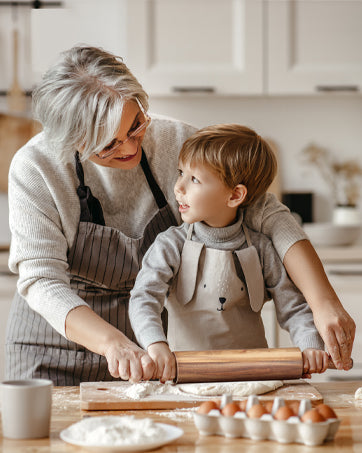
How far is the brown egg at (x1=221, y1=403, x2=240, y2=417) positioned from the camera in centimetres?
104

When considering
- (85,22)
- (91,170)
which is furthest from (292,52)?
(91,170)

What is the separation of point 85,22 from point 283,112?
1071mm

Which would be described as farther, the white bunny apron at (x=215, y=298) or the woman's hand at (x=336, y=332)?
the white bunny apron at (x=215, y=298)

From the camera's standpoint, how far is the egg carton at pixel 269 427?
1002 mm

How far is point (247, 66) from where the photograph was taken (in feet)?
10.8

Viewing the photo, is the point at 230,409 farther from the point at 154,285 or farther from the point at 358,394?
the point at 154,285

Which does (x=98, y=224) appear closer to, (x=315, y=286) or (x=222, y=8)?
(x=315, y=286)

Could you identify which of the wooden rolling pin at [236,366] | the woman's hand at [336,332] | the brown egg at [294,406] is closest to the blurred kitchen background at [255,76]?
the woman's hand at [336,332]

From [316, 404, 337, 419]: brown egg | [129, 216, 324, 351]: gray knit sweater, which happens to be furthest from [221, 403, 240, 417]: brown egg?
[129, 216, 324, 351]: gray knit sweater

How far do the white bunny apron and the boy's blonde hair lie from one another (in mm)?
153

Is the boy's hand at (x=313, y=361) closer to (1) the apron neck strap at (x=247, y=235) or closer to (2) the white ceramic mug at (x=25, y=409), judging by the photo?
(1) the apron neck strap at (x=247, y=235)

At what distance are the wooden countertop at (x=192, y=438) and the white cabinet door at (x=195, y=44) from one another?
7.26 feet

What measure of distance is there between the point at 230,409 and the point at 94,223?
2.34ft

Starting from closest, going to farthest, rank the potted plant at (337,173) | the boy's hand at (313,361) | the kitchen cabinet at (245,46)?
the boy's hand at (313,361), the kitchen cabinet at (245,46), the potted plant at (337,173)
